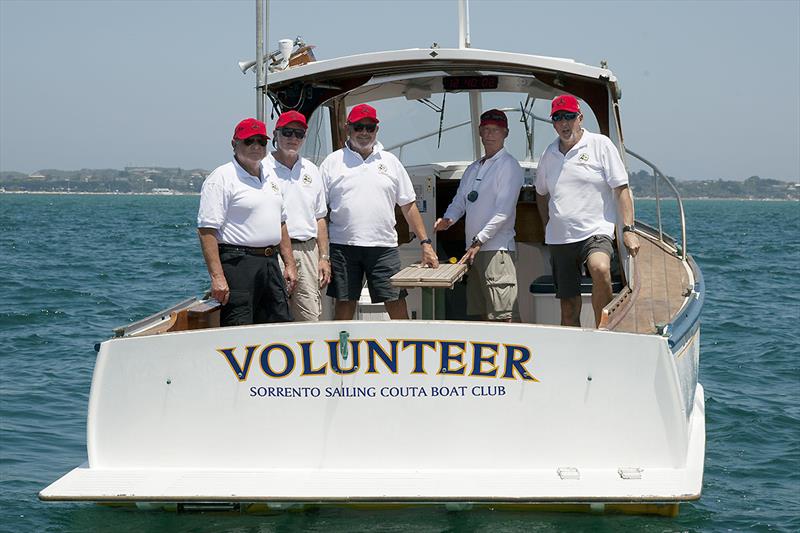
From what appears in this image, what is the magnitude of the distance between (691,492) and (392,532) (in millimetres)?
1376

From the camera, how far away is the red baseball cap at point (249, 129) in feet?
19.2

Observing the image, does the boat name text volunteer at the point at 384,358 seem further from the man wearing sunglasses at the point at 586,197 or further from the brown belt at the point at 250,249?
the man wearing sunglasses at the point at 586,197

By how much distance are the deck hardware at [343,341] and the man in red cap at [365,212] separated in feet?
5.13

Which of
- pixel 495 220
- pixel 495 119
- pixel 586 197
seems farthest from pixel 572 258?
pixel 495 119

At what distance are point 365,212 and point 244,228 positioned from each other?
0.91 metres

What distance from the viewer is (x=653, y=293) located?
22.0 feet

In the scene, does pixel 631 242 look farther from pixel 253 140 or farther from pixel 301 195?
pixel 253 140

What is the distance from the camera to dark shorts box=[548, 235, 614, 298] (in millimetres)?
6340

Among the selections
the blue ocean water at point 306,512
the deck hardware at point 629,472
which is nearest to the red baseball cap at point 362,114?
the blue ocean water at point 306,512

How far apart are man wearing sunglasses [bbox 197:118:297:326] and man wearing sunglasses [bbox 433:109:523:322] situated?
4.46 ft

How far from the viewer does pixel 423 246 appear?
21.5 ft

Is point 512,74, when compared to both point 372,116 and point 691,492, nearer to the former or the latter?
point 372,116

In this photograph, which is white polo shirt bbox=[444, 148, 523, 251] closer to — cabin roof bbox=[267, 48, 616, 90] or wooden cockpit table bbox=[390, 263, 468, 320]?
wooden cockpit table bbox=[390, 263, 468, 320]

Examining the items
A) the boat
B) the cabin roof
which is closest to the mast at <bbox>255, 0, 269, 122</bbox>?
the cabin roof
